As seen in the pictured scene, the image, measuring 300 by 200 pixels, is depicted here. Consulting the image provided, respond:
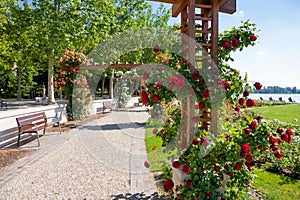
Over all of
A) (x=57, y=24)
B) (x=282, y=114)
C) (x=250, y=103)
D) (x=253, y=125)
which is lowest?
(x=282, y=114)

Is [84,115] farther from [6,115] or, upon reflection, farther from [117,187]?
[117,187]

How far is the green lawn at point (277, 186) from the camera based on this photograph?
9.31 feet

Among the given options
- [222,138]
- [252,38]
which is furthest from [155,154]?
[252,38]

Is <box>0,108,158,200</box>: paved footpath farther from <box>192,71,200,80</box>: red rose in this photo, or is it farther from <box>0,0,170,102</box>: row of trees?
<box>0,0,170,102</box>: row of trees

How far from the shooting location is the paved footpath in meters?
3.16

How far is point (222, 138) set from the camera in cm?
247

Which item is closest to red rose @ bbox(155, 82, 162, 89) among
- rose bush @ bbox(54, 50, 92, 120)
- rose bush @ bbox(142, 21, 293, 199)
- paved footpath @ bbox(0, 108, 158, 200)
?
rose bush @ bbox(142, 21, 293, 199)

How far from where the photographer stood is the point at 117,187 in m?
3.36

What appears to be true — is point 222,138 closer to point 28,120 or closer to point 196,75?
point 196,75

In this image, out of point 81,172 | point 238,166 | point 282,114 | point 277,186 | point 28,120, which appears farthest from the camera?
point 282,114

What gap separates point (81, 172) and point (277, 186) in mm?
3084

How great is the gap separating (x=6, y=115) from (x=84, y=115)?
4.29m

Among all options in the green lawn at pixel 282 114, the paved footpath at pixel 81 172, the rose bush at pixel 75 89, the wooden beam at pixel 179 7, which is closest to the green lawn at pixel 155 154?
the paved footpath at pixel 81 172

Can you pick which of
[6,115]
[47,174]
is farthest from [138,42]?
[47,174]
